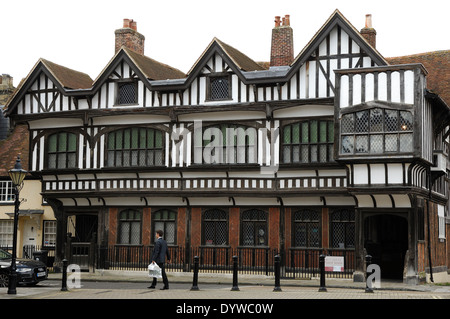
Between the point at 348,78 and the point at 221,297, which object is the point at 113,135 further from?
the point at 221,297

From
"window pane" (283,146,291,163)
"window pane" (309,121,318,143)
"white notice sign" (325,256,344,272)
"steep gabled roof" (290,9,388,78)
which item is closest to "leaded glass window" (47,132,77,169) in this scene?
"window pane" (283,146,291,163)

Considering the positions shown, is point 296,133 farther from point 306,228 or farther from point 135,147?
point 135,147

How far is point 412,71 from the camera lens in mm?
23375

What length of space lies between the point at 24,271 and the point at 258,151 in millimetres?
9509

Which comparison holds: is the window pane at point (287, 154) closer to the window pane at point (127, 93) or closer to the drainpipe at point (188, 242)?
the drainpipe at point (188, 242)

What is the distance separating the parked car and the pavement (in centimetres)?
35

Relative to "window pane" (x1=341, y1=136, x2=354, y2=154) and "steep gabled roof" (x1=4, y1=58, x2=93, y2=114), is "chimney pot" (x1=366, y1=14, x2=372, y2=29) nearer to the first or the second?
"window pane" (x1=341, y1=136, x2=354, y2=154)

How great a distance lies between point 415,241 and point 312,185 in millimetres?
4254

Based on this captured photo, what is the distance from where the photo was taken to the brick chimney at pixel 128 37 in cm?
3162

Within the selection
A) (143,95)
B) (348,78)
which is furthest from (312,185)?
(143,95)

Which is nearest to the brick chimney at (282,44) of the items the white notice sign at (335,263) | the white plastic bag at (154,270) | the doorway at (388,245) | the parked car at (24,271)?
the doorway at (388,245)

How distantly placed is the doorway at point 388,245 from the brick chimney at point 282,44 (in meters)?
7.12

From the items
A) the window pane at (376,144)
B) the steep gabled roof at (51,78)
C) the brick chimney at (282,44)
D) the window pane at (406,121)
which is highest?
the brick chimney at (282,44)

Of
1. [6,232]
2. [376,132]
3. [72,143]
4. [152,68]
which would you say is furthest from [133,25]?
[376,132]
